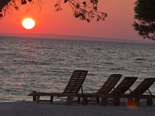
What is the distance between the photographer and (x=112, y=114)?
11.2 meters

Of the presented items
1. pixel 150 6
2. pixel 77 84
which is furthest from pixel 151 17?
pixel 77 84

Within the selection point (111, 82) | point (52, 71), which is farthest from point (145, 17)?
point (52, 71)

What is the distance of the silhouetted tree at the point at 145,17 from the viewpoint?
19197 mm

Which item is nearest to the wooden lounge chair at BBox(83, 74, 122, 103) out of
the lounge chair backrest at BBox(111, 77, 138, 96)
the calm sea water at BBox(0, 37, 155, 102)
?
the lounge chair backrest at BBox(111, 77, 138, 96)

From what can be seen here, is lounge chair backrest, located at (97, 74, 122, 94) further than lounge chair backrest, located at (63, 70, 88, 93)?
Yes

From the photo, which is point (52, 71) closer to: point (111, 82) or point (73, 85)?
point (111, 82)

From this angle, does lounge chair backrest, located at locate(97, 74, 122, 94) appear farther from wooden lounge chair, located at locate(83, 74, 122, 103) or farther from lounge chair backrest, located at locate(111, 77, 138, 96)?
lounge chair backrest, located at locate(111, 77, 138, 96)

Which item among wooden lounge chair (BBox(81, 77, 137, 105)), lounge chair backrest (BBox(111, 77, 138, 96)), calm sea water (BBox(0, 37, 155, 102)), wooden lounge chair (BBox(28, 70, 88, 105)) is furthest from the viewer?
calm sea water (BBox(0, 37, 155, 102))

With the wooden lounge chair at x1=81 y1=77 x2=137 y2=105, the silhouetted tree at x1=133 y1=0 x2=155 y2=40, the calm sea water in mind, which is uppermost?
the silhouetted tree at x1=133 y1=0 x2=155 y2=40

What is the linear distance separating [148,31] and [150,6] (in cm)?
196

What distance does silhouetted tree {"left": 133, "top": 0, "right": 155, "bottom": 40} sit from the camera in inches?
756

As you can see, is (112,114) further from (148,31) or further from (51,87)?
(51,87)

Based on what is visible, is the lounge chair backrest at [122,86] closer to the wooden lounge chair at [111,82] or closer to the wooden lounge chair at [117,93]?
the wooden lounge chair at [117,93]

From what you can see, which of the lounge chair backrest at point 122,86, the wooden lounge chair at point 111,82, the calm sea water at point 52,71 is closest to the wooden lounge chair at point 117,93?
the lounge chair backrest at point 122,86
